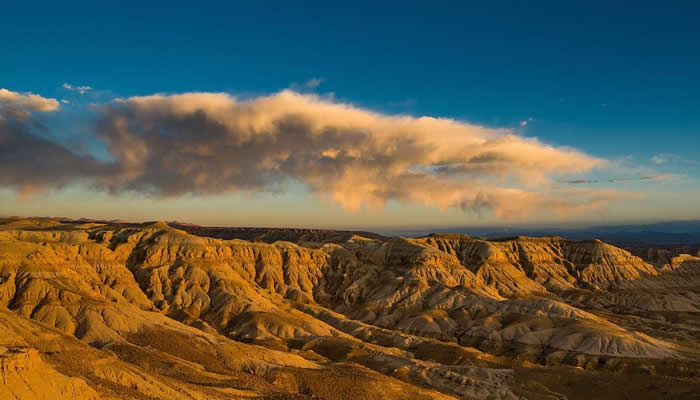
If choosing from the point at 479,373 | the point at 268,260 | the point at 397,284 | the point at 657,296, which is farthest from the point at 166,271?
the point at 657,296

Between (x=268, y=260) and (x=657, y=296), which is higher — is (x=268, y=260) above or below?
above

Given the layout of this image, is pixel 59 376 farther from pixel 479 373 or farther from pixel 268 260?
pixel 268 260

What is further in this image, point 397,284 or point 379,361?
point 397,284

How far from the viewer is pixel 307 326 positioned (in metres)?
122

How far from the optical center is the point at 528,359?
11394cm

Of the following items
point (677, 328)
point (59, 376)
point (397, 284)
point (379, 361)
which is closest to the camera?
point (59, 376)

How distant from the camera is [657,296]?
182000 mm

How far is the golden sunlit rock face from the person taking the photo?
67.6m

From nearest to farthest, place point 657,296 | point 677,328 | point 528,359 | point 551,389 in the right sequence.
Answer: point 551,389
point 528,359
point 677,328
point 657,296

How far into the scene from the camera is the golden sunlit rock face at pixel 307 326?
6762 centimetres

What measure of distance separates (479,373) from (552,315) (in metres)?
58.9

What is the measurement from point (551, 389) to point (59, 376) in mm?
75136

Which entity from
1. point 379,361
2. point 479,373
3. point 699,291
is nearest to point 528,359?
point 479,373

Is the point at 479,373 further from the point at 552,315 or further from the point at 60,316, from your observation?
the point at 60,316
